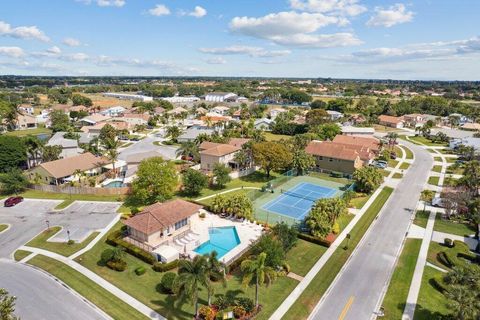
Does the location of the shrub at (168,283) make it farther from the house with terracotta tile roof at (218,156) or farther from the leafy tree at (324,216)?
the house with terracotta tile roof at (218,156)

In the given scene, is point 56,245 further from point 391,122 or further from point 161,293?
point 391,122

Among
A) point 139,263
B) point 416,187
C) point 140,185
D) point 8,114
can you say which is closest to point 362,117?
point 416,187

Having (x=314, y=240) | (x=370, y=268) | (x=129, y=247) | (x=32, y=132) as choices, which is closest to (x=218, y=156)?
(x=314, y=240)

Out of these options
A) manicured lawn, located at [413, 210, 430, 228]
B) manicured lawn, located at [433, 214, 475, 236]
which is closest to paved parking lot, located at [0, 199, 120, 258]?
manicured lawn, located at [413, 210, 430, 228]

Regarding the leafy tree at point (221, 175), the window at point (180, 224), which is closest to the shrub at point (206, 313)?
the window at point (180, 224)

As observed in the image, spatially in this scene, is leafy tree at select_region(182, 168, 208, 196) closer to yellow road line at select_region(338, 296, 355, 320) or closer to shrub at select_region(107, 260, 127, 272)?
shrub at select_region(107, 260, 127, 272)

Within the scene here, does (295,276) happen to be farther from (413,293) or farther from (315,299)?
(413,293)

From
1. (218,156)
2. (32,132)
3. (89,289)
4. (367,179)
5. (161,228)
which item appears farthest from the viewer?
(32,132)
